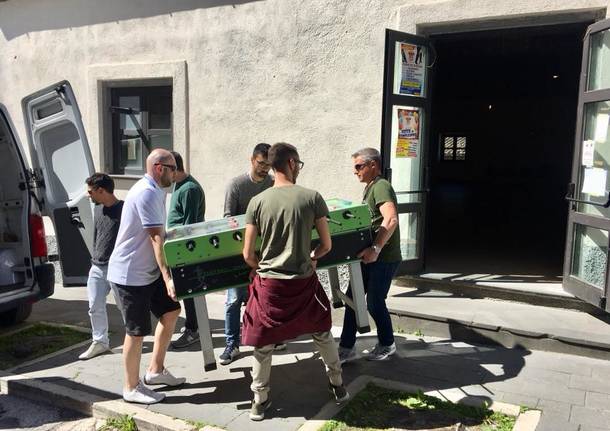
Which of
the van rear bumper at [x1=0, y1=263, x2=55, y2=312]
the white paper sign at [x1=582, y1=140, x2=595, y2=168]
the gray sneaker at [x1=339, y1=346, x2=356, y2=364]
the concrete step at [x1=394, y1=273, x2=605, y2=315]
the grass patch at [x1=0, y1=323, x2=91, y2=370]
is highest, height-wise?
the white paper sign at [x1=582, y1=140, x2=595, y2=168]

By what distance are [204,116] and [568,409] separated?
546cm

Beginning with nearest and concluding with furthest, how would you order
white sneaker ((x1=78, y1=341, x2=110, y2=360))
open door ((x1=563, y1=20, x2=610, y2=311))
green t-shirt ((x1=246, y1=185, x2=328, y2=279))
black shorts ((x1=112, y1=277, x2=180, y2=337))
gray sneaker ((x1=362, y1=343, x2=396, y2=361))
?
1. green t-shirt ((x1=246, y1=185, x2=328, y2=279))
2. black shorts ((x1=112, y1=277, x2=180, y2=337))
3. gray sneaker ((x1=362, y1=343, x2=396, y2=361))
4. white sneaker ((x1=78, y1=341, x2=110, y2=360))
5. open door ((x1=563, y1=20, x2=610, y2=311))

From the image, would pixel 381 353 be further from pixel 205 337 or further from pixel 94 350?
pixel 94 350

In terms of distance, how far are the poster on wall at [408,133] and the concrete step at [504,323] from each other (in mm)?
1650

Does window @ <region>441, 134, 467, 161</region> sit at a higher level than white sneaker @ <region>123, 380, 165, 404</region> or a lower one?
higher

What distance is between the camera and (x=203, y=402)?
3.88 meters

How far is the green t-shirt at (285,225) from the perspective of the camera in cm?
332

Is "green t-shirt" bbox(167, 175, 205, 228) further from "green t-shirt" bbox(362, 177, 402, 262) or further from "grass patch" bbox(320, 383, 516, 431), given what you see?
"grass patch" bbox(320, 383, 516, 431)

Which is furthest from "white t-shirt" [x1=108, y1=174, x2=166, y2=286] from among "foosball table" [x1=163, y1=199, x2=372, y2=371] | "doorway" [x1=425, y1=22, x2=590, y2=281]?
"doorway" [x1=425, y1=22, x2=590, y2=281]

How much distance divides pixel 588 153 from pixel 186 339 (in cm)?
424

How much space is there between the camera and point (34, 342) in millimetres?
5305

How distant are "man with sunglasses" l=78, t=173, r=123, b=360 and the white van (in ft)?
1.74

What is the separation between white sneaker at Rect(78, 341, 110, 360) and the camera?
4801mm

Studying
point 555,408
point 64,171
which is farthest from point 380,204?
point 64,171
